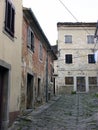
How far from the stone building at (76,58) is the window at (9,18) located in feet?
83.5

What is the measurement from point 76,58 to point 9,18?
2652 cm

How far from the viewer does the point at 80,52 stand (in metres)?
34.8

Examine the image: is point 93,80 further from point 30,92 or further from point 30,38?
point 30,38

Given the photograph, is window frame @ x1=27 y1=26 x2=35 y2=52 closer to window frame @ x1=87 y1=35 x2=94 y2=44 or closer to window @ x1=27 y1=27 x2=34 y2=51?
window @ x1=27 y1=27 x2=34 y2=51

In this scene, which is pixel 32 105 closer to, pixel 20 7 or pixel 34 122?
pixel 34 122

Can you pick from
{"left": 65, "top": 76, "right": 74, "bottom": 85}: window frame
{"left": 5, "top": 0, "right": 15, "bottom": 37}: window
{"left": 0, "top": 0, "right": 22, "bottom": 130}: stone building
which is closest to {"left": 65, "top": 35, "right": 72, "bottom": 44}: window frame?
{"left": 65, "top": 76, "right": 74, "bottom": 85}: window frame

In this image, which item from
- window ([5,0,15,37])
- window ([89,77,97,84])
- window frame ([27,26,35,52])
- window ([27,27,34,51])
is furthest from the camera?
window ([89,77,97,84])

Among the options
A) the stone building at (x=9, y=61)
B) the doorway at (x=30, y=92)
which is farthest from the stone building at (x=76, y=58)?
the stone building at (x=9, y=61)

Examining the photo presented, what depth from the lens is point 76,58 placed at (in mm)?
34531

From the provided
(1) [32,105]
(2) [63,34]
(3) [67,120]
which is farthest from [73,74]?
(3) [67,120]

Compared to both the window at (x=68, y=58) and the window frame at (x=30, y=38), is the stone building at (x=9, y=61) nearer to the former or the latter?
the window frame at (x=30, y=38)

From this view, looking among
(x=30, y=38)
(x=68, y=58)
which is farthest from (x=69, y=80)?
(x=30, y=38)

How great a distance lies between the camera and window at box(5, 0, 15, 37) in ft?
26.6

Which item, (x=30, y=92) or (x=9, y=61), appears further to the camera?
(x=30, y=92)
